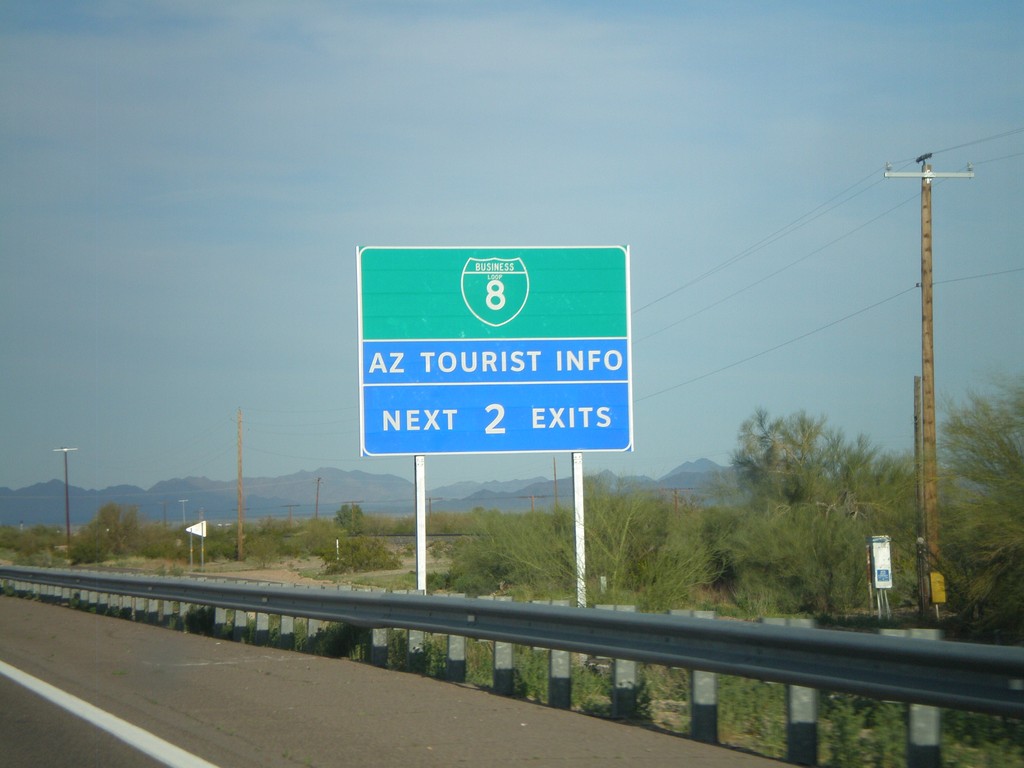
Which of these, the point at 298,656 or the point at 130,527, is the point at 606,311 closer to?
the point at 298,656

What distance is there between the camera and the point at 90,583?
846 inches

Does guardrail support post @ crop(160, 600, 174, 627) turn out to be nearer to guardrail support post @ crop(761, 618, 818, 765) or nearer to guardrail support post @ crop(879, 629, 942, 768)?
guardrail support post @ crop(761, 618, 818, 765)

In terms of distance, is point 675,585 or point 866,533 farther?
point 866,533

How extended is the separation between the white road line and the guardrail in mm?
3108

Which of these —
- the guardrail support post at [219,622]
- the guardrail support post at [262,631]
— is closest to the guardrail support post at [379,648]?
the guardrail support post at [262,631]

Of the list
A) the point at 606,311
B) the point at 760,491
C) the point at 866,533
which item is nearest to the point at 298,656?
the point at 606,311

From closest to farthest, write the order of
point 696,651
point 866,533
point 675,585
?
point 696,651 → point 675,585 → point 866,533

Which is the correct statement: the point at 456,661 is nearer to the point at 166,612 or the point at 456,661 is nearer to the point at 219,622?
the point at 219,622

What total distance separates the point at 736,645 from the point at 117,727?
4754mm

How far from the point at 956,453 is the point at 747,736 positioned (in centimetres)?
1904

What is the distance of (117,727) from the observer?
899cm

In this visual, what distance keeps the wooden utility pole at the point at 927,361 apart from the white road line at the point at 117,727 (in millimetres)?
22244

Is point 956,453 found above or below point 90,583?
above

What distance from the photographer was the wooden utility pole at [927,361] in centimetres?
2838
